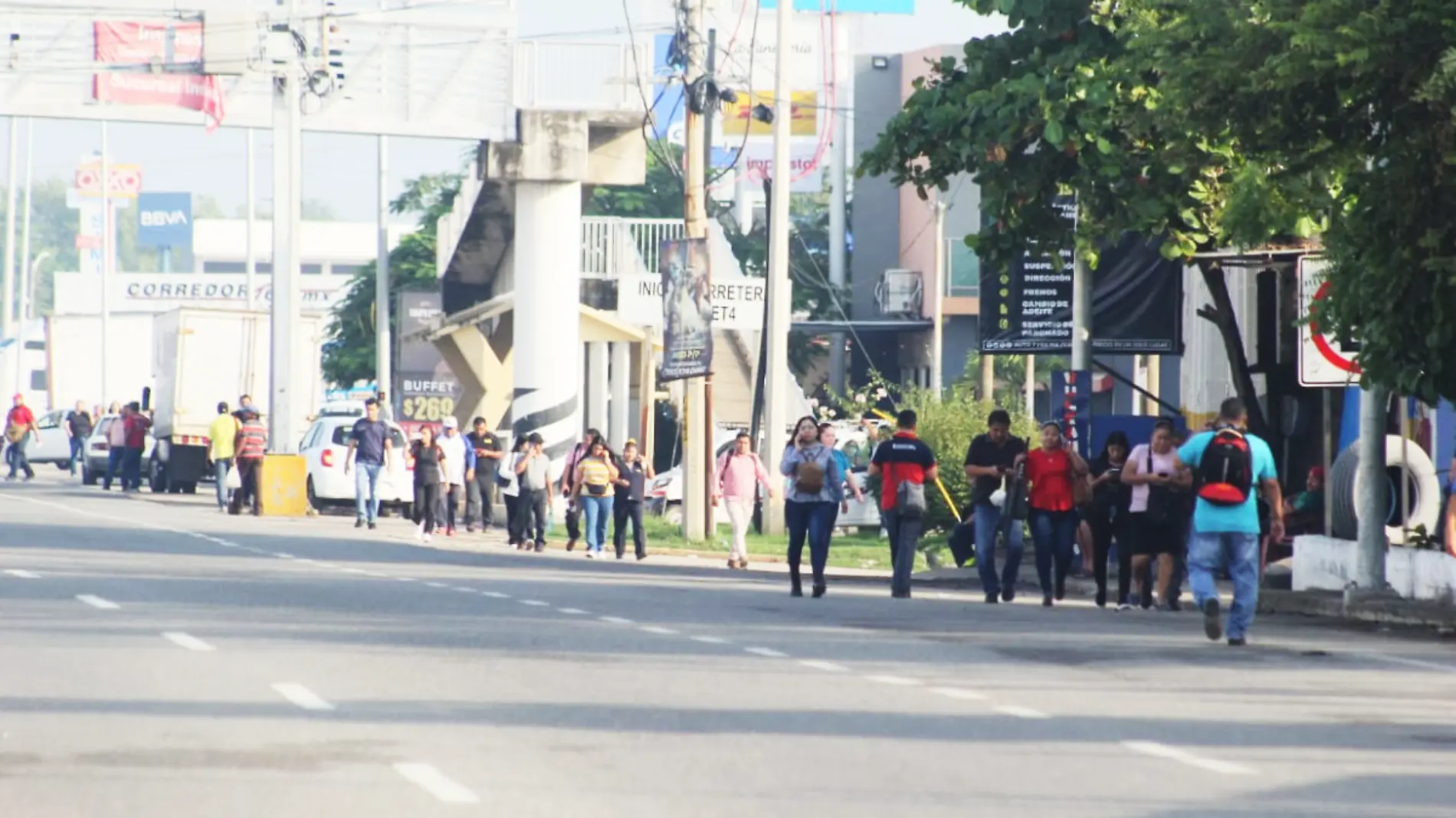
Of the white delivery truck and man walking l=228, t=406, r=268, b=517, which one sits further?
the white delivery truck

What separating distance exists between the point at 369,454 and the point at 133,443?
49.6 feet

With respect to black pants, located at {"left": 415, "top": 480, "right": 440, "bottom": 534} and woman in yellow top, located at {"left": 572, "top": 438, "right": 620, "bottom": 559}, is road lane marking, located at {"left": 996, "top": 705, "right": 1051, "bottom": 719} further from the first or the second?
black pants, located at {"left": 415, "top": 480, "right": 440, "bottom": 534}

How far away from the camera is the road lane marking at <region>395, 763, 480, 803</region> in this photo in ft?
29.9

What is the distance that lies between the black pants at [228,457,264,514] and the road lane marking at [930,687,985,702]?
27021 mm

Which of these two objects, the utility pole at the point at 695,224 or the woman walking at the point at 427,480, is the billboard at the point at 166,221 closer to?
the utility pole at the point at 695,224

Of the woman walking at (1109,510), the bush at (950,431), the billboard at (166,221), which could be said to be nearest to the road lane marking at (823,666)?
the woman walking at (1109,510)

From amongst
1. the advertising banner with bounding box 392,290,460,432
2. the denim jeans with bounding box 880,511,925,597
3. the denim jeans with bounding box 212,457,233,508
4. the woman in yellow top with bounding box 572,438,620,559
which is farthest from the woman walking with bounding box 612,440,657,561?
the advertising banner with bounding box 392,290,460,432

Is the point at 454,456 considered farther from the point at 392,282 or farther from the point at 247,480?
the point at 392,282

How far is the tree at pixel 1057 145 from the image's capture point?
21891 mm

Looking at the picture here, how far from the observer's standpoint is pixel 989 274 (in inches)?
1197

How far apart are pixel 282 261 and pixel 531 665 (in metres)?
27.7

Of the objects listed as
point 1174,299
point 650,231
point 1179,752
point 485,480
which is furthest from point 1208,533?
point 650,231

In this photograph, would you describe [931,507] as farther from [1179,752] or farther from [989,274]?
[1179,752]

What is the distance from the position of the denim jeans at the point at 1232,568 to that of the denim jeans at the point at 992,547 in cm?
469
